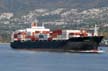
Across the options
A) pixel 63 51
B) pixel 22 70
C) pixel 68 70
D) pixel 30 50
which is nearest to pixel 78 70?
pixel 68 70

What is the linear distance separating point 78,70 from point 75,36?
60179mm

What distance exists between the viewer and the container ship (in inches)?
6378

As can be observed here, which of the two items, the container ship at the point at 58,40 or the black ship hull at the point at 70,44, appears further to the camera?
the container ship at the point at 58,40

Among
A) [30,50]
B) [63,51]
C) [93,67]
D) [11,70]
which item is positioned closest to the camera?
[11,70]

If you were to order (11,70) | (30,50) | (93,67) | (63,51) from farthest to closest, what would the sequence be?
(30,50) → (63,51) → (93,67) → (11,70)

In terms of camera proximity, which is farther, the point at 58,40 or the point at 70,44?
the point at 58,40

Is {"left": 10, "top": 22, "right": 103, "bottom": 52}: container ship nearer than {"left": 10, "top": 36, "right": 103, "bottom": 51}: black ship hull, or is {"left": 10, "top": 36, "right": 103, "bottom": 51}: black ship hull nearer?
{"left": 10, "top": 36, "right": 103, "bottom": 51}: black ship hull

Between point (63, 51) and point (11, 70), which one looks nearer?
point (11, 70)

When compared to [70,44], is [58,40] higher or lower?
higher

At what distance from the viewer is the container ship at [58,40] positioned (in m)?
162

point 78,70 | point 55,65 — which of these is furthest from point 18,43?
point 78,70

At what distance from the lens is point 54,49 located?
171750 millimetres

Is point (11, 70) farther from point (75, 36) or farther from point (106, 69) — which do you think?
point (75, 36)

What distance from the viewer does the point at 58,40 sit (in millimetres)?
172500
